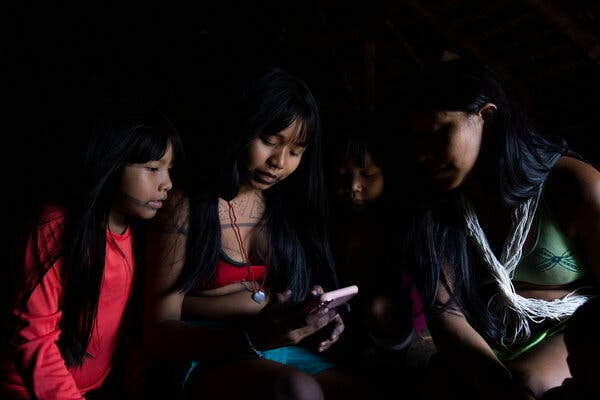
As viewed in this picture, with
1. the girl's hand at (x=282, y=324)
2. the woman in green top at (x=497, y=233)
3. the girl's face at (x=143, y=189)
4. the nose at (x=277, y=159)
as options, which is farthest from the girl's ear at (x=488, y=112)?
the girl's face at (x=143, y=189)

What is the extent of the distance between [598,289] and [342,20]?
3039 millimetres

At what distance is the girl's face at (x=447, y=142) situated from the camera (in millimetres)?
1544

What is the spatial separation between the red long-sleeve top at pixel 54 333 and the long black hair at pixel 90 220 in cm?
2

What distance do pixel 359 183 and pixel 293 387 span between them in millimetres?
832

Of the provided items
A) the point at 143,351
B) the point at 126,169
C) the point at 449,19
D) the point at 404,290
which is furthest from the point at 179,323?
the point at 449,19

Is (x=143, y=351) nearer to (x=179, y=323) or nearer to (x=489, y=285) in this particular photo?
(x=179, y=323)

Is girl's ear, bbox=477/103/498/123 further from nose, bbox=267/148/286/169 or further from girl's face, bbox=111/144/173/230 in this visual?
girl's face, bbox=111/144/173/230

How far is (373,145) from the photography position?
6.45ft

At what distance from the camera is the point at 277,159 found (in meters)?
1.68

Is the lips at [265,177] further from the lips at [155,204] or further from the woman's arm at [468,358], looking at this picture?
the woman's arm at [468,358]

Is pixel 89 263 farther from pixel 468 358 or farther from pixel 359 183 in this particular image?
pixel 468 358

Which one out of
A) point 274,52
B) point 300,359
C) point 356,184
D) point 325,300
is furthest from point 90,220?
point 274,52

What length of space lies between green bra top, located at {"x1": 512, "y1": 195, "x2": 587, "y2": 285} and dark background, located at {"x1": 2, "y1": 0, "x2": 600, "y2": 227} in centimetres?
107

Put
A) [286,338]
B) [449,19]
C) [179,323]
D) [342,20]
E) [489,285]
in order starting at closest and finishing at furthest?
1. [286,338]
2. [179,323]
3. [489,285]
4. [449,19]
5. [342,20]
